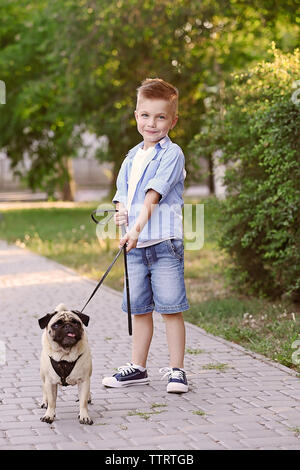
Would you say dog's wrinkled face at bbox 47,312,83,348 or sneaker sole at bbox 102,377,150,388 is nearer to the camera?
dog's wrinkled face at bbox 47,312,83,348

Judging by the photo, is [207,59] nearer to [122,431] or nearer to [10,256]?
[10,256]

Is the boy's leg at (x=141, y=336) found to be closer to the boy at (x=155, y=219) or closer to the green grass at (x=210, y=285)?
the boy at (x=155, y=219)

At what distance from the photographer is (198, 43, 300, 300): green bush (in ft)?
25.5

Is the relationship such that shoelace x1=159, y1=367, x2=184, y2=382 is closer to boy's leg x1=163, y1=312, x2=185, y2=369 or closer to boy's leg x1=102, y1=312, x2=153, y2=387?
boy's leg x1=163, y1=312, x2=185, y2=369

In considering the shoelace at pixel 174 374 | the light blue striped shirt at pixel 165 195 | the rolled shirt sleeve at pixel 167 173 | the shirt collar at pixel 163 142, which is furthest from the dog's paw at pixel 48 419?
the shirt collar at pixel 163 142

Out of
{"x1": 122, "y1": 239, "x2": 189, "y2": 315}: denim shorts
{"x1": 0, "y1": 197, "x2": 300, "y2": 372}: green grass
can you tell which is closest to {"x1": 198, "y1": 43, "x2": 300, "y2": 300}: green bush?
{"x1": 0, "y1": 197, "x2": 300, "y2": 372}: green grass

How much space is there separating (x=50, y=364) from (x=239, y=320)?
11.4ft

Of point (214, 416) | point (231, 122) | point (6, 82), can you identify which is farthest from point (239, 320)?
point (6, 82)

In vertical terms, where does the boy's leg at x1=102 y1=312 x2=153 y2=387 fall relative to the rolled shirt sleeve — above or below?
below

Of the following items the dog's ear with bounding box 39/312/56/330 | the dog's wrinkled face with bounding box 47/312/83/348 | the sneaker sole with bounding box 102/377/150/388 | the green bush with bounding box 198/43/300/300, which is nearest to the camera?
the dog's wrinkled face with bounding box 47/312/83/348

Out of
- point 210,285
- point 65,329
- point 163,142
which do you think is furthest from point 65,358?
point 210,285

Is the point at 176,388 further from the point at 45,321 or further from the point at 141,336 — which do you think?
the point at 45,321

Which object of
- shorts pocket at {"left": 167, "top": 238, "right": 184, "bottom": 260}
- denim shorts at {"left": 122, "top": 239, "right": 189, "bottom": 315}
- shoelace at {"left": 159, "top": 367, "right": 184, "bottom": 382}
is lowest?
shoelace at {"left": 159, "top": 367, "right": 184, "bottom": 382}

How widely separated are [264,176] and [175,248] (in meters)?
3.17
